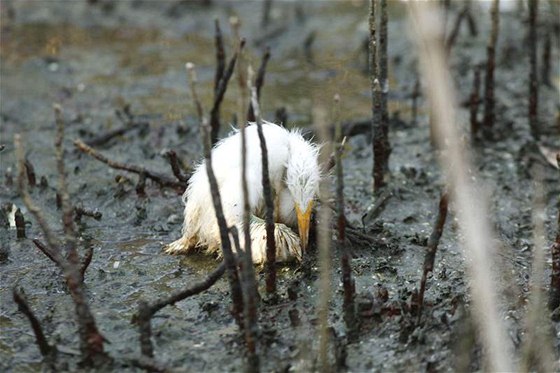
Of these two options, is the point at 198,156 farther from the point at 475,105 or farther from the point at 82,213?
the point at 475,105

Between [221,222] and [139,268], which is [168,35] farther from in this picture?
[221,222]

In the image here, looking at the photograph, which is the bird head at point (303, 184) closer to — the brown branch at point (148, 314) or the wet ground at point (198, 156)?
the wet ground at point (198, 156)

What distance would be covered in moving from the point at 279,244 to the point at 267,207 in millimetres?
790

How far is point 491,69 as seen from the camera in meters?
7.13

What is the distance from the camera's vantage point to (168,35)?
37.3 feet

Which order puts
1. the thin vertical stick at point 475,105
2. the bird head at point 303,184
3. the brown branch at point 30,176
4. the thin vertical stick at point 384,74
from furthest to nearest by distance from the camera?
1. the thin vertical stick at point 475,105
2. the brown branch at point 30,176
3. the thin vertical stick at point 384,74
4. the bird head at point 303,184

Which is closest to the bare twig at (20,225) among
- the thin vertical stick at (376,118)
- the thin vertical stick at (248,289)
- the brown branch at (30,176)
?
the brown branch at (30,176)

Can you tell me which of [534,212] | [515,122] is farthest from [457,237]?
[515,122]

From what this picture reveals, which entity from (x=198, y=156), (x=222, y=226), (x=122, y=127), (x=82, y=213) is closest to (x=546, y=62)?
(x=198, y=156)

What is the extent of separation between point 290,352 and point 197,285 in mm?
534

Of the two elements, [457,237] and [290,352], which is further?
[457,237]

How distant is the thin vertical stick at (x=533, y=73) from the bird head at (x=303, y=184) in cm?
268

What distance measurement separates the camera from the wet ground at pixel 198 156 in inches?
168

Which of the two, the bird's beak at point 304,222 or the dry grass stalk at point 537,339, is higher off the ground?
the bird's beak at point 304,222
